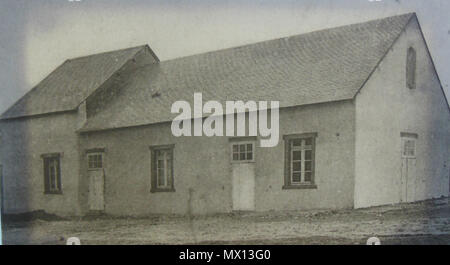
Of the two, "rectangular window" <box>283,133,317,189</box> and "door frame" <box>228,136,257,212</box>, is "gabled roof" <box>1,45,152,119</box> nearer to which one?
"door frame" <box>228,136,257,212</box>

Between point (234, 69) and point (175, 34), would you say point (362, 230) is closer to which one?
point (234, 69)

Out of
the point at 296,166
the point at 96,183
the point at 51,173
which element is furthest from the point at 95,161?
the point at 296,166

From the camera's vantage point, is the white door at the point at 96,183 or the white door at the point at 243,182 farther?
the white door at the point at 96,183

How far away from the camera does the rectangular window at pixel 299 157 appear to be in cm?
596

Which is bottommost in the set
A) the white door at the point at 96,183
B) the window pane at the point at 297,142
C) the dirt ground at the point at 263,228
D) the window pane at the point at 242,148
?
the dirt ground at the point at 263,228

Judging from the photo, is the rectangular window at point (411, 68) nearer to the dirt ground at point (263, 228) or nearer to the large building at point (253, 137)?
the large building at point (253, 137)

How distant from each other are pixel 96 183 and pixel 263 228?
2.44 meters

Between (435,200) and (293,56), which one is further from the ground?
(293,56)

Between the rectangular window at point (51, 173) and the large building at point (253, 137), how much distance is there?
0.02 m

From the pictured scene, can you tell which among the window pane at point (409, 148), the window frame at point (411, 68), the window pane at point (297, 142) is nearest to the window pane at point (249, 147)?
the window pane at point (297, 142)

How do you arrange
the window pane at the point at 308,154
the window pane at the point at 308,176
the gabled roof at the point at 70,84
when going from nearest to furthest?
the window pane at the point at 308,176, the window pane at the point at 308,154, the gabled roof at the point at 70,84

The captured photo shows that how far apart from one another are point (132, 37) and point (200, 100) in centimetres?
125
